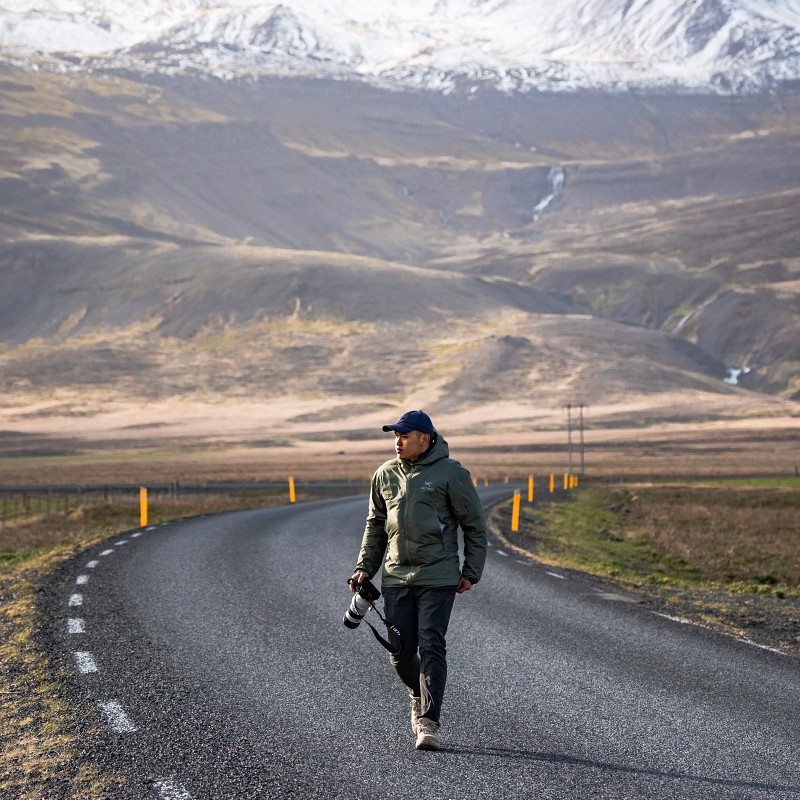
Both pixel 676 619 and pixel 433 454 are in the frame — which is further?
pixel 676 619

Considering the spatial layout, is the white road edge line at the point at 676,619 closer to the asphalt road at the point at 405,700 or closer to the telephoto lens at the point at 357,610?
the asphalt road at the point at 405,700

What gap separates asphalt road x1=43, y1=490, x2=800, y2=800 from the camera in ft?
24.8

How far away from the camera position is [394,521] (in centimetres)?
862

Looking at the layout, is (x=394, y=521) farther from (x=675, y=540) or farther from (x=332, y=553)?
(x=675, y=540)

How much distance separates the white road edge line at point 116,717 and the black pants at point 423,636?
203 cm

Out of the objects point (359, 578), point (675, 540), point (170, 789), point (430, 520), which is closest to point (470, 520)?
point (430, 520)

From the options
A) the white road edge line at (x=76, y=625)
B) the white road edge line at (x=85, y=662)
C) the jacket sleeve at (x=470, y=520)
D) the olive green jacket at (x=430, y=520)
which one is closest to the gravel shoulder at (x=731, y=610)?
the jacket sleeve at (x=470, y=520)

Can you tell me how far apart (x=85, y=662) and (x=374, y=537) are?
371 centimetres

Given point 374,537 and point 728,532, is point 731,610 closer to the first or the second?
point 374,537

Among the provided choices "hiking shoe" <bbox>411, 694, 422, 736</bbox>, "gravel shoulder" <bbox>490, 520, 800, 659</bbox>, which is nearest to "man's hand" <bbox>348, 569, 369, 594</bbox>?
"hiking shoe" <bbox>411, 694, 422, 736</bbox>

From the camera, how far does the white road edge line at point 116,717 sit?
8711 millimetres

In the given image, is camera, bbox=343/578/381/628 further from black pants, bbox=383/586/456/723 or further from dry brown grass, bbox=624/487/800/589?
dry brown grass, bbox=624/487/800/589

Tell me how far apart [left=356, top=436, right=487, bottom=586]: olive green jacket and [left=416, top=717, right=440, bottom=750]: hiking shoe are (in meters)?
0.94

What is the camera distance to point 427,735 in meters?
8.13
